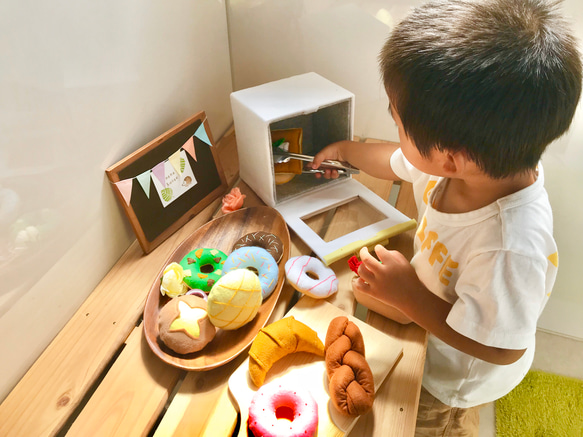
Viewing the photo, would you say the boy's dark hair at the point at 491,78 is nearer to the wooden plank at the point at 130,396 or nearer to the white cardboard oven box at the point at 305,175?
the white cardboard oven box at the point at 305,175

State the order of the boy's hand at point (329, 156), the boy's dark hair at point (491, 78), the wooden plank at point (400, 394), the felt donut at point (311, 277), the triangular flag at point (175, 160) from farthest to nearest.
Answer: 1. the boy's hand at point (329, 156)
2. the triangular flag at point (175, 160)
3. the felt donut at point (311, 277)
4. the wooden plank at point (400, 394)
5. the boy's dark hair at point (491, 78)

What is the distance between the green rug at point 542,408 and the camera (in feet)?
3.59

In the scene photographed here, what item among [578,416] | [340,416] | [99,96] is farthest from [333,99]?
[578,416]

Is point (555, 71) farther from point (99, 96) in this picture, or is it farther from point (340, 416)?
point (99, 96)

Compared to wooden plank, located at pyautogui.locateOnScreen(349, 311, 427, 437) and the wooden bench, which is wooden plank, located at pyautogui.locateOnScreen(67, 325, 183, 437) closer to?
the wooden bench

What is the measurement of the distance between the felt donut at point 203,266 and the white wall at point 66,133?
0.48 feet

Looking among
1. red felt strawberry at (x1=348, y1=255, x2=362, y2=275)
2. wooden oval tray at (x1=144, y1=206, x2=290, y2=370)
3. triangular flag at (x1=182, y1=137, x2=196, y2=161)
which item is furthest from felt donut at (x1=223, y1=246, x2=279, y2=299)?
triangular flag at (x1=182, y1=137, x2=196, y2=161)

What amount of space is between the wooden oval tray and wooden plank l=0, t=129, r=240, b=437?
1.5 inches

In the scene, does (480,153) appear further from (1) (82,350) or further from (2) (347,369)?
(1) (82,350)

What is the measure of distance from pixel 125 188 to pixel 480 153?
0.53 m

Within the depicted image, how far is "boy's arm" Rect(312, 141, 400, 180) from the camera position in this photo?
859 millimetres

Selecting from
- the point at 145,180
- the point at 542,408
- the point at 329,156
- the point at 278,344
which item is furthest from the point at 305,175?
the point at 542,408

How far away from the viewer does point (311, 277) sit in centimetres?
74

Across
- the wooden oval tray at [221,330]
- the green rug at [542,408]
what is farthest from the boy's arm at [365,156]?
the green rug at [542,408]
